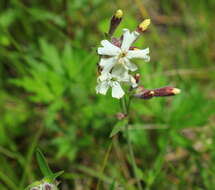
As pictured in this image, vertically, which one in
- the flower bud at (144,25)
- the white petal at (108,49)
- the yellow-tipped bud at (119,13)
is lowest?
the white petal at (108,49)

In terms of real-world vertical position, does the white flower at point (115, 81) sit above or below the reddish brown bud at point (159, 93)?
above

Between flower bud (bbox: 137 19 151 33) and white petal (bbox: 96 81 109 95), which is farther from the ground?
flower bud (bbox: 137 19 151 33)

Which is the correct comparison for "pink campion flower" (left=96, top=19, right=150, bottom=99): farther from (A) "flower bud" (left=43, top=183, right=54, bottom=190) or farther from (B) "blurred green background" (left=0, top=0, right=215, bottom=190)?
(B) "blurred green background" (left=0, top=0, right=215, bottom=190)

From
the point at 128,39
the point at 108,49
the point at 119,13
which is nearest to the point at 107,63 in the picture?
the point at 108,49

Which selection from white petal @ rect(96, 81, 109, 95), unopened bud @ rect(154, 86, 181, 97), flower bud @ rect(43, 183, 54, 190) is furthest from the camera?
unopened bud @ rect(154, 86, 181, 97)

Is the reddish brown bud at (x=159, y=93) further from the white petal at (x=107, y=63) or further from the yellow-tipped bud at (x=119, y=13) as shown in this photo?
the yellow-tipped bud at (x=119, y=13)

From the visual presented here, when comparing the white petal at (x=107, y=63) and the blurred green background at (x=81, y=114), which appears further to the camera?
the blurred green background at (x=81, y=114)

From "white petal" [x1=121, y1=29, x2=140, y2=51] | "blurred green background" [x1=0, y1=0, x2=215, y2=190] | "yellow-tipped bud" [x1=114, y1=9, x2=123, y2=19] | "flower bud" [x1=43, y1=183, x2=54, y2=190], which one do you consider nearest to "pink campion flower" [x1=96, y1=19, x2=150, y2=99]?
"white petal" [x1=121, y1=29, x2=140, y2=51]

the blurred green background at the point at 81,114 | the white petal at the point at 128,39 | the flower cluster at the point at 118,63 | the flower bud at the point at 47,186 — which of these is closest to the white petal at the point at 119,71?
the flower cluster at the point at 118,63

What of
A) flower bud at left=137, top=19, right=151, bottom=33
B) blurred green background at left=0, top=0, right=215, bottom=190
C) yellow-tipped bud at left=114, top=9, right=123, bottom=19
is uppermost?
yellow-tipped bud at left=114, top=9, right=123, bottom=19
